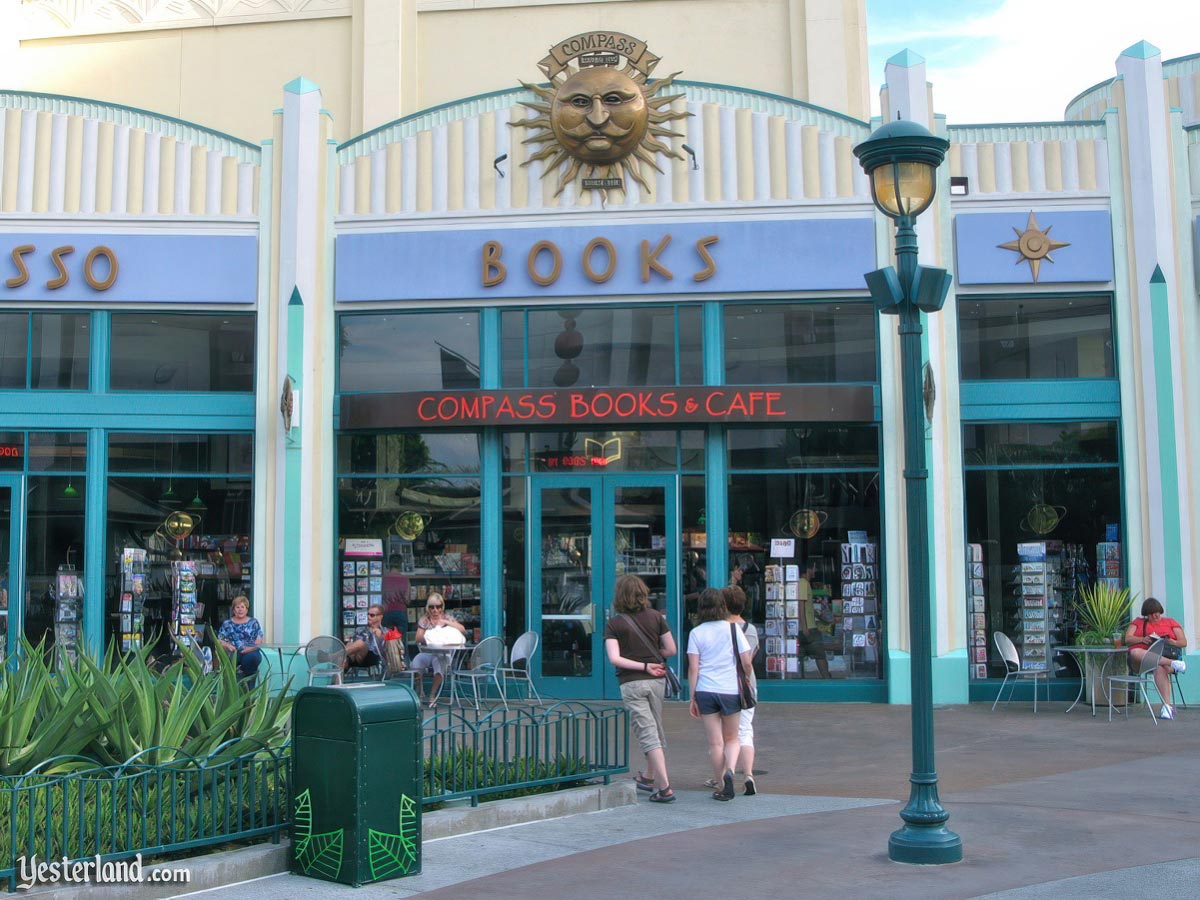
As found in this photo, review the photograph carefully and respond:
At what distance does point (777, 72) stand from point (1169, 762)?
13014mm

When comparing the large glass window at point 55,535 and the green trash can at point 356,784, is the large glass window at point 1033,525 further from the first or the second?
the large glass window at point 55,535

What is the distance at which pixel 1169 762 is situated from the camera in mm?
10680

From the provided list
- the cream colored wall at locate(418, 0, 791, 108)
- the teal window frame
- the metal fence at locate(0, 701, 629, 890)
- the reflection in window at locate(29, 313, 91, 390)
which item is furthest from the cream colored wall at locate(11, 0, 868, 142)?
the metal fence at locate(0, 701, 629, 890)

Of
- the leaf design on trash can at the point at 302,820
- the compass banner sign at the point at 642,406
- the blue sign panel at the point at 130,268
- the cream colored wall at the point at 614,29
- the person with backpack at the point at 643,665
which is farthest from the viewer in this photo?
the cream colored wall at the point at 614,29

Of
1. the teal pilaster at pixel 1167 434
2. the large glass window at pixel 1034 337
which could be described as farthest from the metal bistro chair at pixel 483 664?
the teal pilaster at pixel 1167 434

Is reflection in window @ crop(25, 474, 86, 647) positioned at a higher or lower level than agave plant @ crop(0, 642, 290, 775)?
higher

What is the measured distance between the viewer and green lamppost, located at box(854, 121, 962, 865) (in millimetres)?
7238

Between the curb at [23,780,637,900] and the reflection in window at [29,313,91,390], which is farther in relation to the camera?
the reflection in window at [29,313,91,390]

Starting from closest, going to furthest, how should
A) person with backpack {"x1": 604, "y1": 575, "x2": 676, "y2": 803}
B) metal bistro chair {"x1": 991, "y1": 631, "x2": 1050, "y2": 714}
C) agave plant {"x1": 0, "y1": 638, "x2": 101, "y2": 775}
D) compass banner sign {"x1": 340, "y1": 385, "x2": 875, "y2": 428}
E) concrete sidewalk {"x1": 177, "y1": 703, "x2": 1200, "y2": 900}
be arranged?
1. concrete sidewalk {"x1": 177, "y1": 703, "x2": 1200, "y2": 900}
2. agave plant {"x1": 0, "y1": 638, "x2": 101, "y2": 775}
3. person with backpack {"x1": 604, "y1": 575, "x2": 676, "y2": 803}
4. metal bistro chair {"x1": 991, "y1": 631, "x2": 1050, "y2": 714}
5. compass banner sign {"x1": 340, "y1": 385, "x2": 875, "y2": 428}

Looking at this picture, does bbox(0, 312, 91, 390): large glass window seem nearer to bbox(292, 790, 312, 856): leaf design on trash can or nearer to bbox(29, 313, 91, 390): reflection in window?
bbox(29, 313, 91, 390): reflection in window

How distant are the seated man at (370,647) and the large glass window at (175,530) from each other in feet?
6.24

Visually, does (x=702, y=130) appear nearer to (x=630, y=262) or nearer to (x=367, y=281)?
(x=630, y=262)

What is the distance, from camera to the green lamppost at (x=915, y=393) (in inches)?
285

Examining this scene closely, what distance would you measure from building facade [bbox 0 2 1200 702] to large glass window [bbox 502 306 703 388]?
4 centimetres
